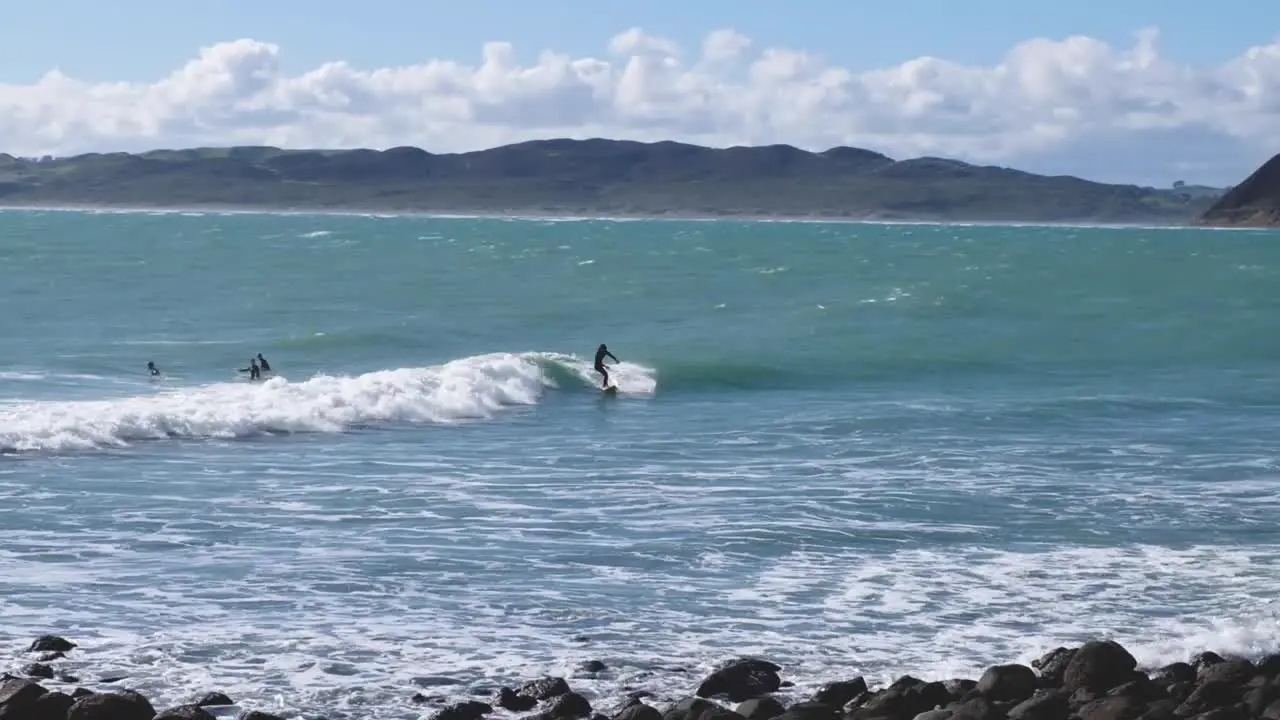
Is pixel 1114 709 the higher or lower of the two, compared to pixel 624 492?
higher

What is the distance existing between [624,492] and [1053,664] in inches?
355

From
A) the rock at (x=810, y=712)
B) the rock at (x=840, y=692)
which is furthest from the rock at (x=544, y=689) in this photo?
the rock at (x=840, y=692)

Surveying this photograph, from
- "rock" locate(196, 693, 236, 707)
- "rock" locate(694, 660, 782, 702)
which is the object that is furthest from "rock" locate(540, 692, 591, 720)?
"rock" locate(196, 693, 236, 707)

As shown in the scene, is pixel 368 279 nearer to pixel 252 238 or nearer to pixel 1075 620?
pixel 252 238

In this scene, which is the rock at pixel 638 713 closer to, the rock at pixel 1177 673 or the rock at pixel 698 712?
the rock at pixel 698 712

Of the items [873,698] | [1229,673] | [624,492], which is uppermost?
[1229,673]

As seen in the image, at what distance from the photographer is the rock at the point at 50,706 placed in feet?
40.1

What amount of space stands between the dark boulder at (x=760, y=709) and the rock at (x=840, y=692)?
44 centimetres

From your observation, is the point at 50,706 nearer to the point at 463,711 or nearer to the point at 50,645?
the point at 50,645

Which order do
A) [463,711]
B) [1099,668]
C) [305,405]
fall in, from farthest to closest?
[305,405]
[1099,668]
[463,711]

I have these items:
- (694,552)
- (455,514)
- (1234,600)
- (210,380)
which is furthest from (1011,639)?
(210,380)

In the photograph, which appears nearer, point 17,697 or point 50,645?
point 17,697

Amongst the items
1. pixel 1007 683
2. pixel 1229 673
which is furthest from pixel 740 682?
pixel 1229 673

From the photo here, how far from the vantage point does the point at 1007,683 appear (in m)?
13.3
